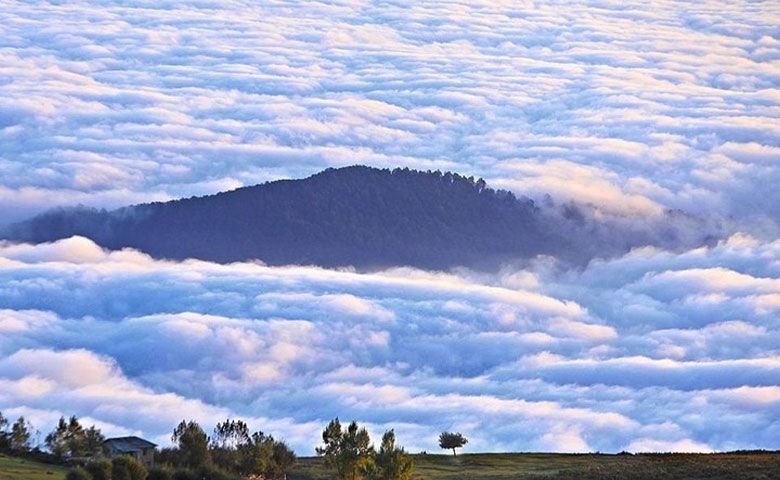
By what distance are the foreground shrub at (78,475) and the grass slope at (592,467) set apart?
82.3 feet

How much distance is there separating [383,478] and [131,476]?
17.5 m

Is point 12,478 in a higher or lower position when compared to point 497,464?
lower

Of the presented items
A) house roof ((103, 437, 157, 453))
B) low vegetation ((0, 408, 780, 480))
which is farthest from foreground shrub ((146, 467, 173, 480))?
house roof ((103, 437, 157, 453))

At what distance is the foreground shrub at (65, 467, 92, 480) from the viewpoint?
488 feet

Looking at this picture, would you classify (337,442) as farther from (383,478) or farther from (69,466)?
(69,466)

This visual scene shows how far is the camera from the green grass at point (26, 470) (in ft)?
505

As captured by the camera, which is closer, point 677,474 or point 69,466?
point 677,474

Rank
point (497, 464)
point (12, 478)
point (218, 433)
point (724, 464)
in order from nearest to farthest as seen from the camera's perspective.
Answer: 1. point (12, 478)
2. point (724, 464)
3. point (218, 433)
4. point (497, 464)

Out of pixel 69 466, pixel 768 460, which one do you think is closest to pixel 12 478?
pixel 69 466

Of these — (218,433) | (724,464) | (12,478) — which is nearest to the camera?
(12,478)

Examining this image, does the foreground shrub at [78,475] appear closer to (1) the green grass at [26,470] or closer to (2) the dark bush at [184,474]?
(1) the green grass at [26,470]

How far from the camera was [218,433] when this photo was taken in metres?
175

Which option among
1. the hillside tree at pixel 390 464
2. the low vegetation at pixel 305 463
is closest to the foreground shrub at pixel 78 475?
the low vegetation at pixel 305 463

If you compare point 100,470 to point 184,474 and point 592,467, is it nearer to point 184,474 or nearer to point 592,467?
point 184,474
